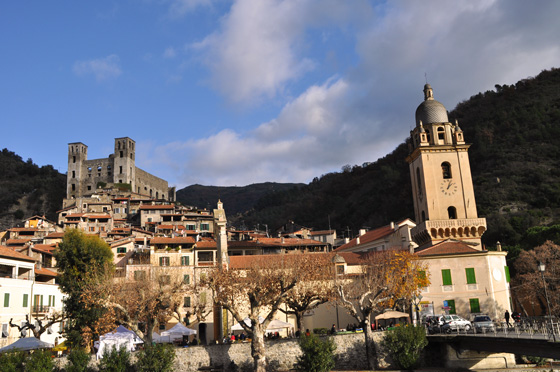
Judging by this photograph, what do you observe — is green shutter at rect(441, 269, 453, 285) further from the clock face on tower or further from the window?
the clock face on tower

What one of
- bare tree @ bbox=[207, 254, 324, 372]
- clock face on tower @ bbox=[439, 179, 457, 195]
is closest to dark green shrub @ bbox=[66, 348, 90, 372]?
bare tree @ bbox=[207, 254, 324, 372]

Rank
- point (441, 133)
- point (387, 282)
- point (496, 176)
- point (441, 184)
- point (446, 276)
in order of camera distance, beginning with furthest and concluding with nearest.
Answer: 1. point (496, 176)
2. point (441, 133)
3. point (441, 184)
4. point (446, 276)
5. point (387, 282)

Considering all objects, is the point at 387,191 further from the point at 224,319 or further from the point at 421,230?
the point at 224,319

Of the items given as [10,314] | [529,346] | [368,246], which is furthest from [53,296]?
[529,346]

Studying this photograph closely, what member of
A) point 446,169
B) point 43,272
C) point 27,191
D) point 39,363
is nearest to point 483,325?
point 446,169

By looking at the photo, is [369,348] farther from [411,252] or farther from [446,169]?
[446,169]

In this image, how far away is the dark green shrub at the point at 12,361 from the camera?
2773 centimetres

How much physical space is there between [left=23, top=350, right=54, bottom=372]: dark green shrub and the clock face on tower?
37055mm

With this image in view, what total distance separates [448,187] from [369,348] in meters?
22.0

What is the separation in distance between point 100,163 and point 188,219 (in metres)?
51.7

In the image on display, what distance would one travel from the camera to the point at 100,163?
132 meters

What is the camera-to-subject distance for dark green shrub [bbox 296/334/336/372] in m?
30.2

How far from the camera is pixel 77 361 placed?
29812 mm

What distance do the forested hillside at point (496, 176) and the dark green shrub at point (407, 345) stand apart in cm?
3913
